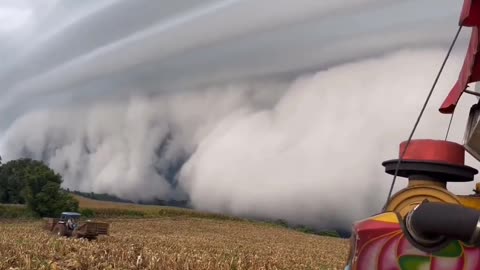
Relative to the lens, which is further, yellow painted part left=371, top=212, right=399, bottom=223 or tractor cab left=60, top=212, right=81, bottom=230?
tractor cab left=60, top=212, right=81, bottom=230

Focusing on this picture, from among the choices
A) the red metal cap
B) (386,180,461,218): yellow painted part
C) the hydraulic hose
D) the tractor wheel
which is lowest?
the tractor wheel

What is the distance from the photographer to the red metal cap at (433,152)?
351 cm

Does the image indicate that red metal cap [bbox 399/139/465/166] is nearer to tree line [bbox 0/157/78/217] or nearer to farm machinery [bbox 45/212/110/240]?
farm machinery [bbox 45/212/110/240]

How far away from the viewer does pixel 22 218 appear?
78.3m

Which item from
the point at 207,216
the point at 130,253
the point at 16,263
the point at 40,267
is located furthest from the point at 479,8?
the point at 207,216

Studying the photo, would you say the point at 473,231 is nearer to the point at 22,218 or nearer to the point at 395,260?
the point at 395,260

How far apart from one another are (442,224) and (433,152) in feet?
4.47

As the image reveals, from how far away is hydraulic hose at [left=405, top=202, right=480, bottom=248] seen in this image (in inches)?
85.7

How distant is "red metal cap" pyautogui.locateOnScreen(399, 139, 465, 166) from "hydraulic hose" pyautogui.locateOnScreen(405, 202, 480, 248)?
121 cm

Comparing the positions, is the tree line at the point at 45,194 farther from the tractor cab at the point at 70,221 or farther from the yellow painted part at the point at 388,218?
the yellow painted part at the point at 388,218

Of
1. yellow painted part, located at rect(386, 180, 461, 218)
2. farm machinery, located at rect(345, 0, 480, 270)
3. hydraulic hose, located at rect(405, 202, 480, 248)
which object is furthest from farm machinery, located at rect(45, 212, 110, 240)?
hydraulic hose, located at rect(405, 202, 480, 248)

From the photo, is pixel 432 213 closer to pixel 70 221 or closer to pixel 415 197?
pixel 415 197

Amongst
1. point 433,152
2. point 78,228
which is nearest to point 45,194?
point 78,228

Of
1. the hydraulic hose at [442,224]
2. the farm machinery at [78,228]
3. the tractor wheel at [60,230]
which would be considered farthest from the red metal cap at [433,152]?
the tractor wheel at [60,230]
